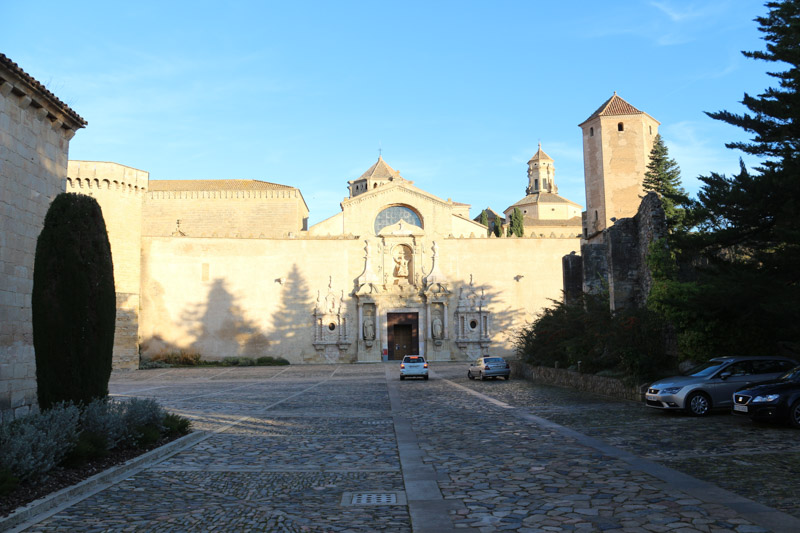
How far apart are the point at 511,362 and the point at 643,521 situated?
84.8ft

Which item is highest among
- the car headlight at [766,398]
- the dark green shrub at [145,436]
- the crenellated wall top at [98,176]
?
the crenellated wall top at [98,176]

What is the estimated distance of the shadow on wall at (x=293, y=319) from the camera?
44938 millimetres

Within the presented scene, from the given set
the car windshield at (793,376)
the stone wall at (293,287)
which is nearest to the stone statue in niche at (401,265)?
the stone wall at (293,287)

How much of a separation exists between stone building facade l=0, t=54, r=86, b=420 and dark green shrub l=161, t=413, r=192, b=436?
2470 millimetres

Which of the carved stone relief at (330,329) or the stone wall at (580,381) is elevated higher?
the carved stone relief at (330,329)

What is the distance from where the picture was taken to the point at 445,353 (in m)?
46.1

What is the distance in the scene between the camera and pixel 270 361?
43594 millimetres

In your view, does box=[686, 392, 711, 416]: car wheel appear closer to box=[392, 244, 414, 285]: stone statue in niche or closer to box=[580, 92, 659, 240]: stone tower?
box=[392, 244, 414, 285]: stone statue in niche

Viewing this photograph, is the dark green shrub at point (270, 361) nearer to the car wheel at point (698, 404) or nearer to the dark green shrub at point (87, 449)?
the car wheel at point (698, 404)

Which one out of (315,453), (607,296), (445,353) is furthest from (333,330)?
(315,453)

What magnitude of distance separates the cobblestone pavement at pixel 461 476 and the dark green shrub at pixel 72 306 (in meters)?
2.07

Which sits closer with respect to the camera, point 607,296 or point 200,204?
point 607,296

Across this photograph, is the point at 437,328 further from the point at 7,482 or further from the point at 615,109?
the point at 7,482

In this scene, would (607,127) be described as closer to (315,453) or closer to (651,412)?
(651,412)
